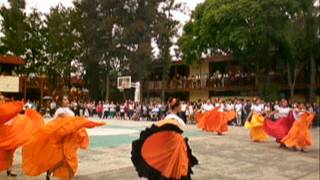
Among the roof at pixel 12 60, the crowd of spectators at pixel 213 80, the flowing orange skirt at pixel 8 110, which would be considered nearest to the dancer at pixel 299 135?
the flowing orange skirt at pixel 8 110

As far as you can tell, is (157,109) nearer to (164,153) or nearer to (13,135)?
(13,135)

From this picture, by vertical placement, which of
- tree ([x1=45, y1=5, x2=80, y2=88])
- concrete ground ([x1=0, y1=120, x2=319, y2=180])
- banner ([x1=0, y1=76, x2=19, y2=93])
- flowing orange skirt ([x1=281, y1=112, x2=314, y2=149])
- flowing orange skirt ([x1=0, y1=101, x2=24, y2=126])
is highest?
tree ([x1=45, y1=5, x2=80, y2=88])

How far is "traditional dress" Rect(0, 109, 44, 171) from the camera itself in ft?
32.8

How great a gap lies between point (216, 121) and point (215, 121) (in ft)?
0.19

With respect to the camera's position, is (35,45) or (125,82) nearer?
(125,82)

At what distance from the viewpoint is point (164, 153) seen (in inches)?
328

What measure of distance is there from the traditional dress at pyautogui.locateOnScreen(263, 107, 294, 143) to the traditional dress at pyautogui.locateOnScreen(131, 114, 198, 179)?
984 cm

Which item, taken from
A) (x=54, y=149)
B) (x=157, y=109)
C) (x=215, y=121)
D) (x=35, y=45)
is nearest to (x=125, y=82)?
(x=157, y=109)

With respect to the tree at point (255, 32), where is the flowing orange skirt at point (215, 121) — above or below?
below

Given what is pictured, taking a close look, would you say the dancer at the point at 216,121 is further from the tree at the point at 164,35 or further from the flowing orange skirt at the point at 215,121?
the tree at the point at 164,35

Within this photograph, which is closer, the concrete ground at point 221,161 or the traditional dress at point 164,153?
the traditional dress at point 164,153

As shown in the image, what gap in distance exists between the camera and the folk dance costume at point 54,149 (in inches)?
369

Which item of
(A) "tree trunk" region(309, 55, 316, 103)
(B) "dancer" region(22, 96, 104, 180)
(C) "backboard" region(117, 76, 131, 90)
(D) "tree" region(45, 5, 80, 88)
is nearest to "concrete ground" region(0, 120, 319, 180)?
(B) "dancer" region(22, 96, 104, 180)

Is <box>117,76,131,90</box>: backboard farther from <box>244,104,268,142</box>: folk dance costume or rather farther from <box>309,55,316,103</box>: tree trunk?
<box>244,104,268,142</box>: folk dance costume
